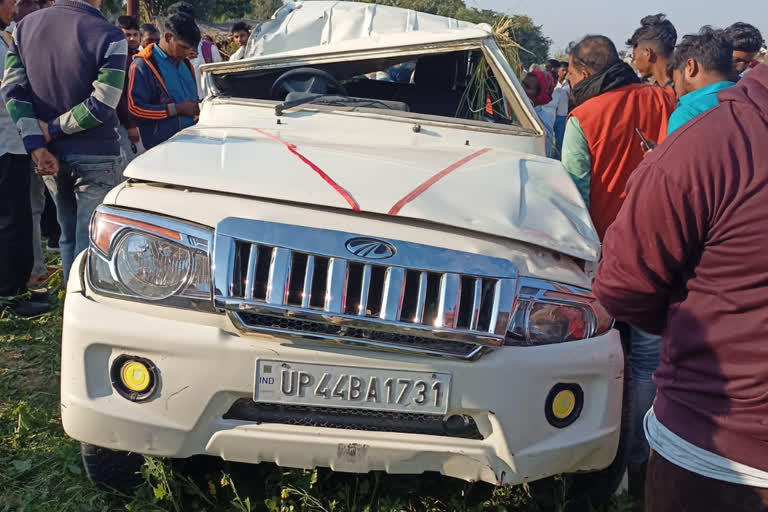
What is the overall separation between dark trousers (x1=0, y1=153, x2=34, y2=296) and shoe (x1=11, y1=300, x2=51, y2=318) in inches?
4.6

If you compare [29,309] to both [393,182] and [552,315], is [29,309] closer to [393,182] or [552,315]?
[393,182]

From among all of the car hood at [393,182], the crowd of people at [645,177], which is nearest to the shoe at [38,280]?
the crowd of people at [645,177]

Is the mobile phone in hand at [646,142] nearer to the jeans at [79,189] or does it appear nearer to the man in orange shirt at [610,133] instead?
the man in orange shirt at [610,133]

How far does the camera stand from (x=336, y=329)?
2.01m

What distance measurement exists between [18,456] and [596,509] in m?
2.26

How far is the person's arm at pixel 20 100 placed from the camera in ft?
12.4

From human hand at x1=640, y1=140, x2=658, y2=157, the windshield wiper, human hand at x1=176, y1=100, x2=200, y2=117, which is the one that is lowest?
human hand at x1=176, y1=100, x2=200, y2=117

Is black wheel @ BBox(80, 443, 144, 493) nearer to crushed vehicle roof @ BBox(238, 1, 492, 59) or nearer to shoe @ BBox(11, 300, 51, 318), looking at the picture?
shoe @ BBox(11, 300, 51, 318)

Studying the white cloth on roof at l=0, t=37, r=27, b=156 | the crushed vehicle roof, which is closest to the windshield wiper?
the crushed vehicle roof

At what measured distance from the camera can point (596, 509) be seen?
2.54m

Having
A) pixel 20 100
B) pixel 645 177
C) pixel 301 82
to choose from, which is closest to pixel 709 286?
pixel 645 177

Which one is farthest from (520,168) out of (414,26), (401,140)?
(414,26)

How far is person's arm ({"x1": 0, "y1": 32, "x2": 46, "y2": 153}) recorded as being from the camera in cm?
379

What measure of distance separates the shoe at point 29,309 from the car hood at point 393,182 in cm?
212
